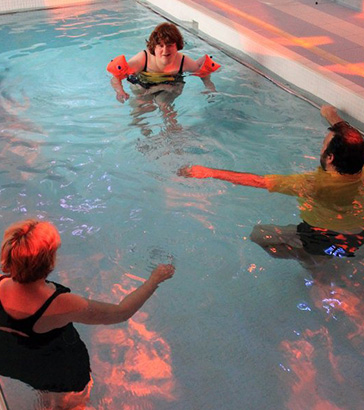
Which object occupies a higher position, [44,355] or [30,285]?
[30,285]

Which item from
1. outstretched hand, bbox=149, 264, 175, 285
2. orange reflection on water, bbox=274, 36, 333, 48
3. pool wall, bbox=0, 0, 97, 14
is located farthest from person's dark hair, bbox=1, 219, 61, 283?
pool wall, bbox=0, 0, 97, 14

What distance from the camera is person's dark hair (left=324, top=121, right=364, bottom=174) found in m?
2.68

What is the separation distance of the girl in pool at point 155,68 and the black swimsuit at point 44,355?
286 cm

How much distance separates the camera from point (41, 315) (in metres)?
1.86

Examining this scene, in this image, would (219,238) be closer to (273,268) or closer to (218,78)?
(273,268)

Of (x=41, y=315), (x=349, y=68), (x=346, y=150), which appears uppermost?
(x=346, y=150)

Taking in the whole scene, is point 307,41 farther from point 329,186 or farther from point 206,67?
Answer: point 329,186

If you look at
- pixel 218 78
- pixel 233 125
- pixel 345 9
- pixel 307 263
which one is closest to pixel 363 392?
pixel 307 263

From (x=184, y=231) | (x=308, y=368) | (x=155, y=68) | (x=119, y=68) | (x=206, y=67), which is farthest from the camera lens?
(x=206, y=67)

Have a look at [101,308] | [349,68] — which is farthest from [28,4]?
[101,308]

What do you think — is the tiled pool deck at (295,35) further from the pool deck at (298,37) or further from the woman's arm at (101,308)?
the woman's arm at (101,308)

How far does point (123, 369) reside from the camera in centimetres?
268

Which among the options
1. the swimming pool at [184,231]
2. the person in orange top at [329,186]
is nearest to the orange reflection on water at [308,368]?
the swimming pool at [184,231]

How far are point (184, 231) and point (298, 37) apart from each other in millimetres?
3742
